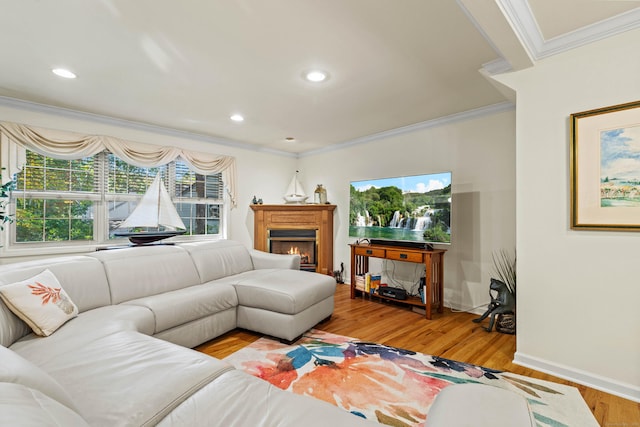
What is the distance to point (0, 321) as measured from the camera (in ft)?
5.58

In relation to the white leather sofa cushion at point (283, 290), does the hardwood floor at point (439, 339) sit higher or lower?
lower

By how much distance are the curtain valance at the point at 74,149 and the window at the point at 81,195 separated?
21 centimetres

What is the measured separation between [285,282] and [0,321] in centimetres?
194

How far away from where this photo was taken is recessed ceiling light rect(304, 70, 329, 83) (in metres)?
2.57

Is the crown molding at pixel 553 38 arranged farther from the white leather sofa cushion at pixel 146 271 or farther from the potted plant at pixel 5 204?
the potted plant at pixel 5 204

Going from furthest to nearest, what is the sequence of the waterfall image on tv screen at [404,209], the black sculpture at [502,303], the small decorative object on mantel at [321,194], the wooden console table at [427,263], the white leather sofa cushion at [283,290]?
the small decorative object on mantel at [321,194] < the waterfall image on tv screen at [404,209] < the wooden console table at [427,263] < the black sculpture at [502,303] < the white leather sofa cushion at [283,290]

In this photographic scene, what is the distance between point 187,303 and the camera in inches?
98.4

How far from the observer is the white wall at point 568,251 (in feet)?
6.31

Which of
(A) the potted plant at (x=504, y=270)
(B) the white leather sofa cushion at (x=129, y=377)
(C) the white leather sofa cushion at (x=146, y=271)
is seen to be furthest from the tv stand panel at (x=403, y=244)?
(B) the white leather sofa cushion at (x=129, y=377)

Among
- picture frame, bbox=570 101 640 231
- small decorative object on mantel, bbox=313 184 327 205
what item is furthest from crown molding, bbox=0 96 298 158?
picture frame, bbox=570 101 640 231

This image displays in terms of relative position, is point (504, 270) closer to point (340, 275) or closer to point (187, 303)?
point (340, 275)

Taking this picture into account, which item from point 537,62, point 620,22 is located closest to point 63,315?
point 537,62

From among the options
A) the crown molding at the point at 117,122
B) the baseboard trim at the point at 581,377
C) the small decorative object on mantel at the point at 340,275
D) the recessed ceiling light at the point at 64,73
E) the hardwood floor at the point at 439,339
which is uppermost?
the recessed ceiling light at the point at 64,73

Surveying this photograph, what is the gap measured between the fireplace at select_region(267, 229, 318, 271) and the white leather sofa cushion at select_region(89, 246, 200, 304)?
2.13 metres
